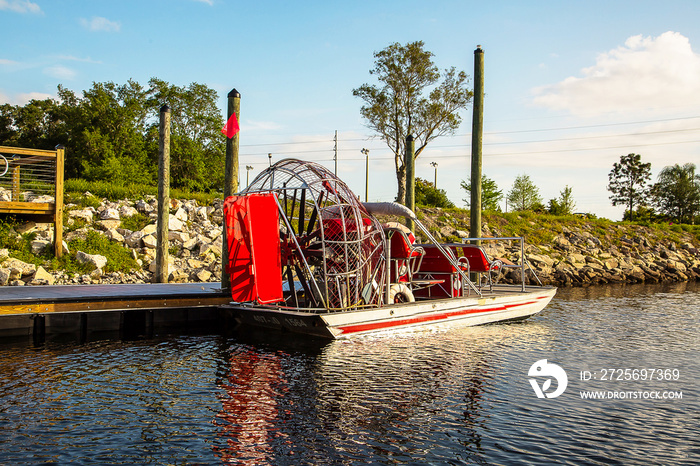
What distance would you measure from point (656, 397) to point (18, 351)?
1333cm

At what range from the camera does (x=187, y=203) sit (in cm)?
3038

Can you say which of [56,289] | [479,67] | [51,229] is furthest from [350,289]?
[51,229]

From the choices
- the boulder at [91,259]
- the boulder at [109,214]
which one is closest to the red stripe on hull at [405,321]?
the boulder at [91,259]

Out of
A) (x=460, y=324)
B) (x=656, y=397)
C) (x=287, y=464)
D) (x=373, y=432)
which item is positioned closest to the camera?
(x=287, y=464)

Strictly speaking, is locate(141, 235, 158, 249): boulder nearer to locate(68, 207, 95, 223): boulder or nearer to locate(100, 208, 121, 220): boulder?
locate(100, 208, 121, 220): boulder

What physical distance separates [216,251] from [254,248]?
12.9 metres

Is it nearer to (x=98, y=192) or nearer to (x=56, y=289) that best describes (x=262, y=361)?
(x=56, y=289)

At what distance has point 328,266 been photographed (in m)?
15.3

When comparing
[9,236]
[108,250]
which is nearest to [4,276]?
[9,236]

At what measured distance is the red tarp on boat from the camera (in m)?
13.8

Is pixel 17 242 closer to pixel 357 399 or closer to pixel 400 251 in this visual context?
pixel 400 251

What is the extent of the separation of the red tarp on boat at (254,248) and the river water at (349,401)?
1456mm

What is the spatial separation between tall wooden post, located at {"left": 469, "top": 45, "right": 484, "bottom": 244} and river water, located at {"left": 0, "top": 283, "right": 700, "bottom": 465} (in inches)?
286

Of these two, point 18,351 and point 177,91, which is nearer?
point 18,351
